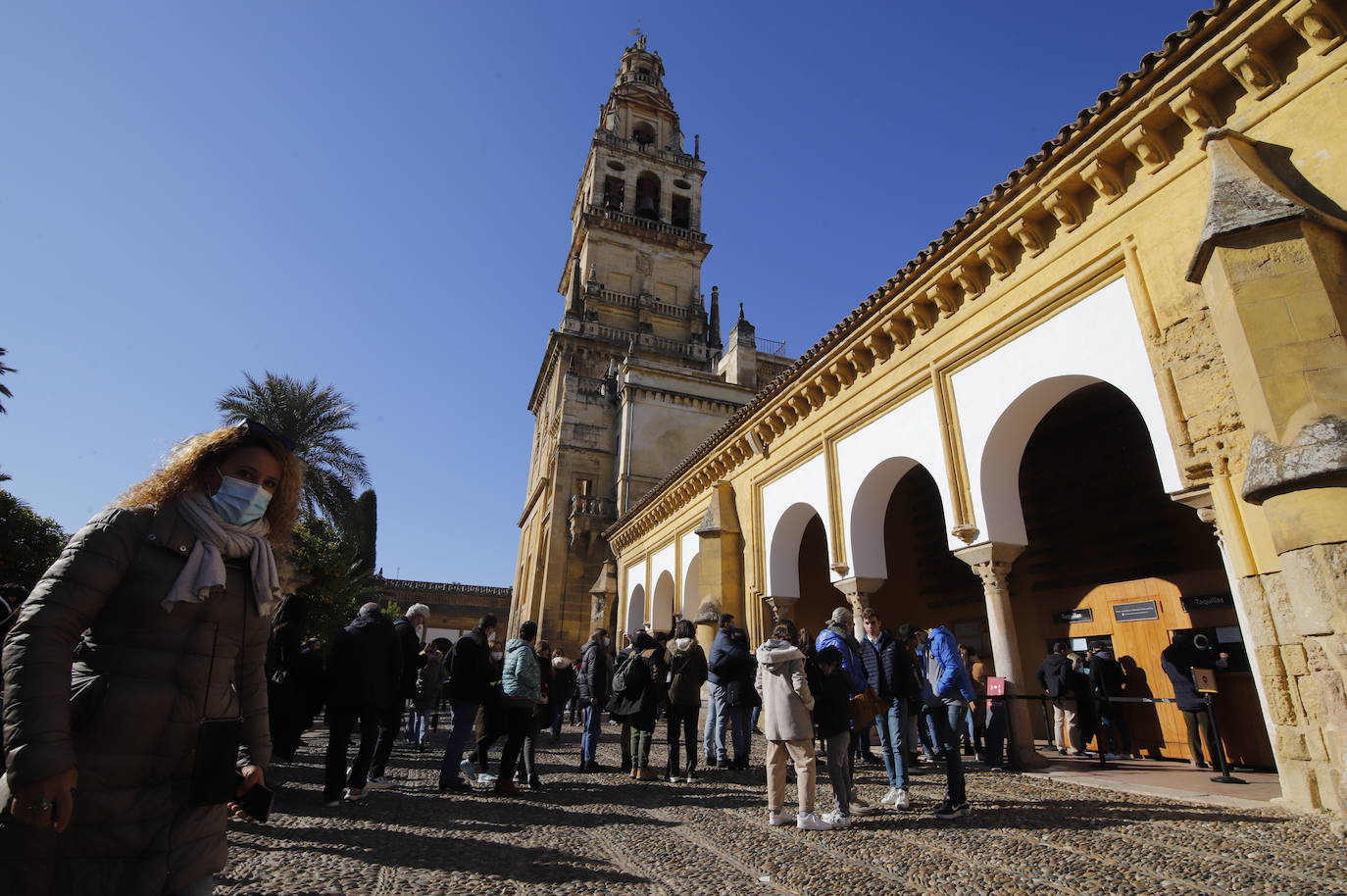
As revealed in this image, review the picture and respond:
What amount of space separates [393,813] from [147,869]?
14.0 feet

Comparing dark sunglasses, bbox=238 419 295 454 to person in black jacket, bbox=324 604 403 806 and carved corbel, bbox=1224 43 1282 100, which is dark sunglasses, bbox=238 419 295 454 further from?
carved corbel, bbox=1224 43 1282 100

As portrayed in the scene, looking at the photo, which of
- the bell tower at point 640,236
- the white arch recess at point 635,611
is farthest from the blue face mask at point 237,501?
the bell tower at point 640,236

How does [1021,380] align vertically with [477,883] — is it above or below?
above

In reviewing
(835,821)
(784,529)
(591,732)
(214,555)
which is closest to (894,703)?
(835,821)

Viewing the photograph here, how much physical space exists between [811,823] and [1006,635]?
3.93 meters

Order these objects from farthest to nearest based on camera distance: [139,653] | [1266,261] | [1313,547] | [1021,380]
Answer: [1021,380], [1266,261], [1313,547], [139,653]

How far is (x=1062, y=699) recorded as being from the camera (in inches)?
328

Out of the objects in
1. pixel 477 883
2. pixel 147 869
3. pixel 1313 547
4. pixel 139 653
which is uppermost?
pixel 1313 547

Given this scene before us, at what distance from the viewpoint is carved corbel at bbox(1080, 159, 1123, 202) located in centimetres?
668

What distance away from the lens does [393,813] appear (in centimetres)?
542

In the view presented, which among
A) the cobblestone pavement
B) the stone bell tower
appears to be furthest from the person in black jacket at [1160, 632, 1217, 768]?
the stone bell tower

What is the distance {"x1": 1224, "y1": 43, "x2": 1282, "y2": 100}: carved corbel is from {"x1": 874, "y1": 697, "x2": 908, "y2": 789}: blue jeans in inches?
233

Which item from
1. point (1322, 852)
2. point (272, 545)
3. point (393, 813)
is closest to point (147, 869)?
point (272, 545)

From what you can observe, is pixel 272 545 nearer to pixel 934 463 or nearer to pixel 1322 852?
pixel 1322 852
